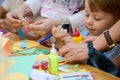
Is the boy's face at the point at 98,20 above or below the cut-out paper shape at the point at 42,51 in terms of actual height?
above

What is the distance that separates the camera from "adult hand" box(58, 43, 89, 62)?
1.20m

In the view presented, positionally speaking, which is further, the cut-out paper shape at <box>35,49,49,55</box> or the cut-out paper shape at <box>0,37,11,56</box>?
the cut-out paper shape at <box>35,49,49,55</box>

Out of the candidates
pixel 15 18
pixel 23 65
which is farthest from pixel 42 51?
pixel 15 18

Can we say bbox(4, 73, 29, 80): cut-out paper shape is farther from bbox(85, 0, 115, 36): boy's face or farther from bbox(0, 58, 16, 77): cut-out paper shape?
bbox(85, 0, 115, 36): boy's face

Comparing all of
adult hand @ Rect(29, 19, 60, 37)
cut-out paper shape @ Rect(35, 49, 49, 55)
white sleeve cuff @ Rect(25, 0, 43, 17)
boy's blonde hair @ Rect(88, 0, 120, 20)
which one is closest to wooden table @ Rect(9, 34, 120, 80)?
cut-out paper shape @ Rect(35, 49, 49, 55)

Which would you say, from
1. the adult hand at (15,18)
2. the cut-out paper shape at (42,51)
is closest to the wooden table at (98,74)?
the cut-out paper shape at (42,51)

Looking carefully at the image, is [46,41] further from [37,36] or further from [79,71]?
[79,71]

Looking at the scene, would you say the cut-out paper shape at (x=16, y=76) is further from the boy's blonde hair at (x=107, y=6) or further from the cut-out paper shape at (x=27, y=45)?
the boy's blonde hair at (x=107, y=6)

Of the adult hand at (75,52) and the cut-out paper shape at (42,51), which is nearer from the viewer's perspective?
the adult hand at (75,52)

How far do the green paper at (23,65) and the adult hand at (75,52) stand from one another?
0.20 metres

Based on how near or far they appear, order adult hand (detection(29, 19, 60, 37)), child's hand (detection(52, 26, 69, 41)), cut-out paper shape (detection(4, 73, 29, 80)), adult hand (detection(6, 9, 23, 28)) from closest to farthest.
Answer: cut-out paper shape (detection(4, 73, 29, 80)), child's hand (detection(52, 26, 69, 41)), adult hand (detection(29, 19, 60, 37)), adult hand (detection(6, 9, 23, 28))

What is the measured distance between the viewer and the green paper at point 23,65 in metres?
1.01

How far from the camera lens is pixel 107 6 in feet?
4.57

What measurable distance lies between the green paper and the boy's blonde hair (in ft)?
1.57
